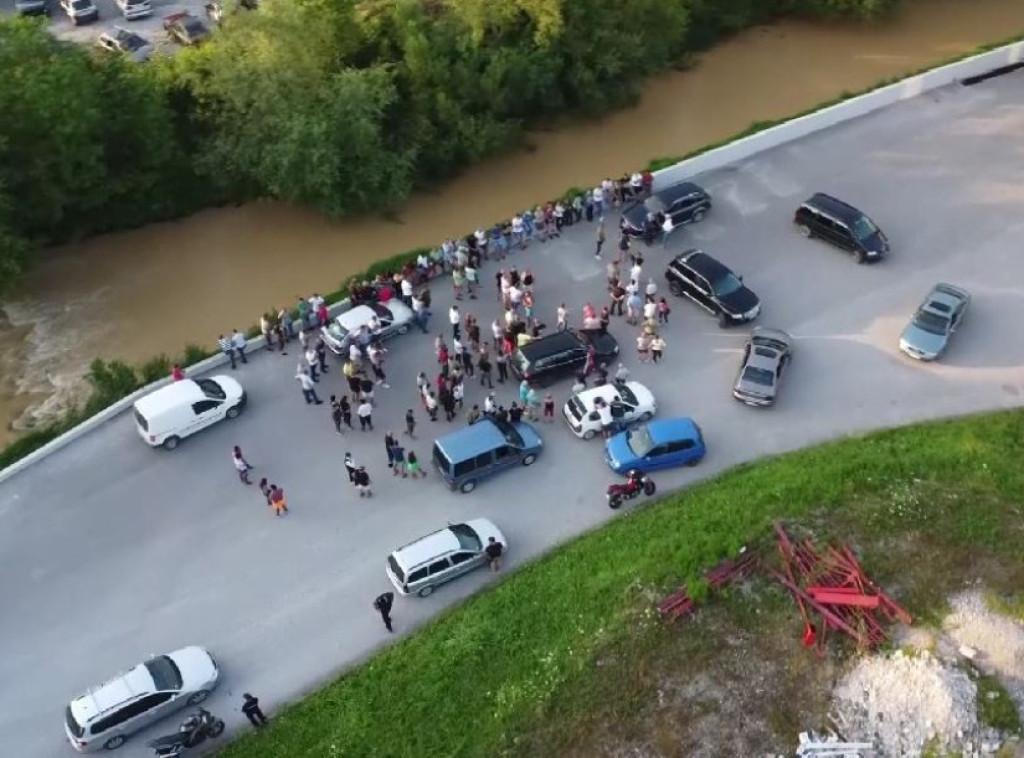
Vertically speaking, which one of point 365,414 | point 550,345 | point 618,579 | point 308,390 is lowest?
point 618,579

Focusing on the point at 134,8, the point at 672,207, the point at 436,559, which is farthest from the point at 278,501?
the point at 134,8

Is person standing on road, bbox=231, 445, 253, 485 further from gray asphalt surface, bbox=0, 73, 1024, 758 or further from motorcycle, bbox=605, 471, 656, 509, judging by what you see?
motorcycle, bbox=605, 471, 656, 509

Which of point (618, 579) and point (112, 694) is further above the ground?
point (112, 694)

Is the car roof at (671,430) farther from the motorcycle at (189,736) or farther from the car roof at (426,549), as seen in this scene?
the motorcycle at (189,736)

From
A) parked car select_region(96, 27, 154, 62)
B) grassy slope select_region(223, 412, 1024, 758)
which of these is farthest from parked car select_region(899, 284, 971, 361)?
parked car select_region(96, 27, 154, 62)

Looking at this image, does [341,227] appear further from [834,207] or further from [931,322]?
[931,322]

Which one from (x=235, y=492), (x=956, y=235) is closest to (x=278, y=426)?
(x=235, y=492)
